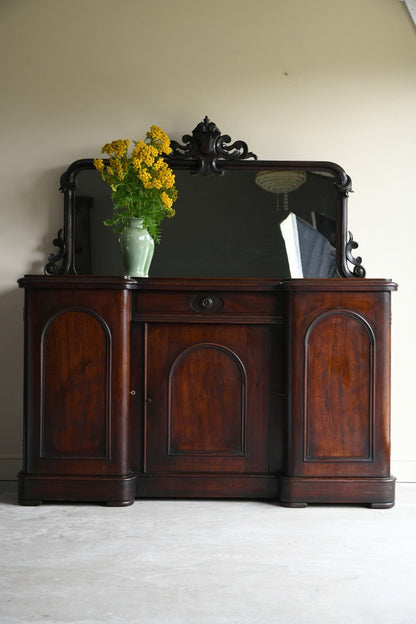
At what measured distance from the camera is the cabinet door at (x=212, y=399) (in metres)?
2.92

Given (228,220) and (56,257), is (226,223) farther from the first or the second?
(56,257)

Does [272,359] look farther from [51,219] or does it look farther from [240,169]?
[51,219]

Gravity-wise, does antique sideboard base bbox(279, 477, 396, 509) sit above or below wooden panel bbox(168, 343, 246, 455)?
below

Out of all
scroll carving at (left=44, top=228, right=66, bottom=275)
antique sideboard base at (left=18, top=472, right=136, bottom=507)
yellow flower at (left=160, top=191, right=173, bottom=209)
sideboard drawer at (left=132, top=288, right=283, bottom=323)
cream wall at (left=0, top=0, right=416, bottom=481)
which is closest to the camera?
antique sideboard base at (left=18, top=472, right=136, bottom=507)

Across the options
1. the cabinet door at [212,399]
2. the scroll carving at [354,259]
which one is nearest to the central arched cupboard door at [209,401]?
the cabinet door at [212,399]

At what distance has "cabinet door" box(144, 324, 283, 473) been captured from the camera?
2918 millimetres

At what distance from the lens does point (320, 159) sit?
3443 mm

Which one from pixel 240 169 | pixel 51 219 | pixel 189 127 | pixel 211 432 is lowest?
pixel 211 432

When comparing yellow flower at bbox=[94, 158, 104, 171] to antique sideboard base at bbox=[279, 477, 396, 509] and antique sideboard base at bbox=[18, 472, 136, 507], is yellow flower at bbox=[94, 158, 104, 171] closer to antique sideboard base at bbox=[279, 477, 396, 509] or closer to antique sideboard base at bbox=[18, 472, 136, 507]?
antique sideboard base at bbox=[18, 472, 136, 507]

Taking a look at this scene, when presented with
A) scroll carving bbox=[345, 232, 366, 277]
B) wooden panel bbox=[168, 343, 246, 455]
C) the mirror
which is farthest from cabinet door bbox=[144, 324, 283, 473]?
scroll carving bbox=[345, 232, 366, 277]

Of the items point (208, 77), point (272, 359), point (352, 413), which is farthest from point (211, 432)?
point (208, 77)

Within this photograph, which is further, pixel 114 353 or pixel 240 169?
pixel 240 169

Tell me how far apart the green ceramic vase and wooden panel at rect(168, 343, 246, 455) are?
475mm

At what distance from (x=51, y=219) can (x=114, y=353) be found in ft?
3.00
